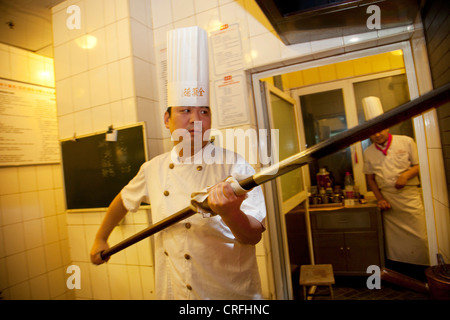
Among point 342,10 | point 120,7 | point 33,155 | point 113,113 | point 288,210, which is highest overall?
point 120,7

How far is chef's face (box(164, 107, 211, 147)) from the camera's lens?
3.18 feet

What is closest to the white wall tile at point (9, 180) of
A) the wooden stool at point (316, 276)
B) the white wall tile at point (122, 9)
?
the white wall tile at point (122, 9)

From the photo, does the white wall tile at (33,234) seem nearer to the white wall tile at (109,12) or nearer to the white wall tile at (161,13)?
the white wall tile at (109,12)

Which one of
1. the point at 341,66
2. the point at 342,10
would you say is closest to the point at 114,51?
the point at 342,10

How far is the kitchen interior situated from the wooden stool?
0.09 meters

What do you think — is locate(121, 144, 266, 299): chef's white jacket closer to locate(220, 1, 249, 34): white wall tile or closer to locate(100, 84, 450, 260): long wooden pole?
locate(100, 84, 450, 260): long wooden pole

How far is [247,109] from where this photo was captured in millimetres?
1348

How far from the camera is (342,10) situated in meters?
0.96

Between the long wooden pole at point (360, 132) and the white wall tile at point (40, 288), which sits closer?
the long wooden pole at point (360, 132)

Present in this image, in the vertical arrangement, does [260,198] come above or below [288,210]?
above

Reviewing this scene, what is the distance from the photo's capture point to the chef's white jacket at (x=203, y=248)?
0.95 metres
